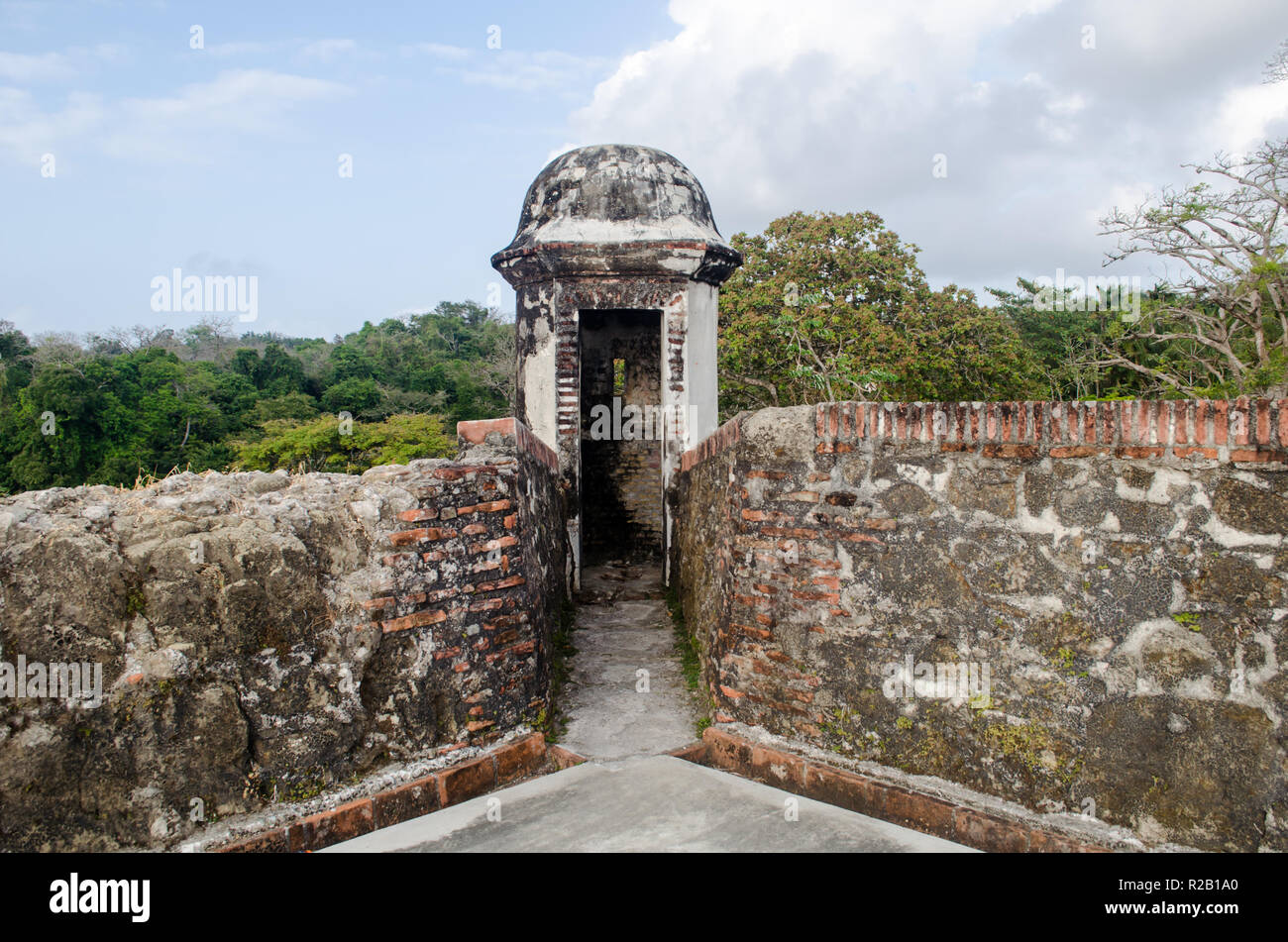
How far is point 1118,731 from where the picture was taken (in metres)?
2.77

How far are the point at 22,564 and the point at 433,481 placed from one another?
1.44 metres

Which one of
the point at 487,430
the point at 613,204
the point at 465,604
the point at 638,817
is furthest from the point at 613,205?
the point at 638,817

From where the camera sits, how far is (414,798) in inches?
123

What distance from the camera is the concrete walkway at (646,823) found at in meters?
2.54

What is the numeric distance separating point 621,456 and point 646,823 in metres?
8.11

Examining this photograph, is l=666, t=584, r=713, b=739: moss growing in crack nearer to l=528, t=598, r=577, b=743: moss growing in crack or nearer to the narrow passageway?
the narrow passageway

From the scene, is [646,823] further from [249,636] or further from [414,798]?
[249,636]

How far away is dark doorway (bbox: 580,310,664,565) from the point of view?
1055 cm

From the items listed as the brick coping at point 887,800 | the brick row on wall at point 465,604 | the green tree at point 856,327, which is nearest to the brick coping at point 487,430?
the brick row on wall at point 465,604

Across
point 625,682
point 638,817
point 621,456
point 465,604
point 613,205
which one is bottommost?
point 625,682

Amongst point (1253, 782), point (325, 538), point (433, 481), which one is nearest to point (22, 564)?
point (325, 538)

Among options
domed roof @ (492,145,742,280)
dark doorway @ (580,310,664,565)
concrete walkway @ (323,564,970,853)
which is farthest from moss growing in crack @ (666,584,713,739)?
dark doorway @ (580,310,664,565)

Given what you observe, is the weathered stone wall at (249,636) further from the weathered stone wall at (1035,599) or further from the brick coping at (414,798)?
the weathered stone wall at (1035,599)

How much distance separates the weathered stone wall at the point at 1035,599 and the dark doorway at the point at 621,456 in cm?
675
